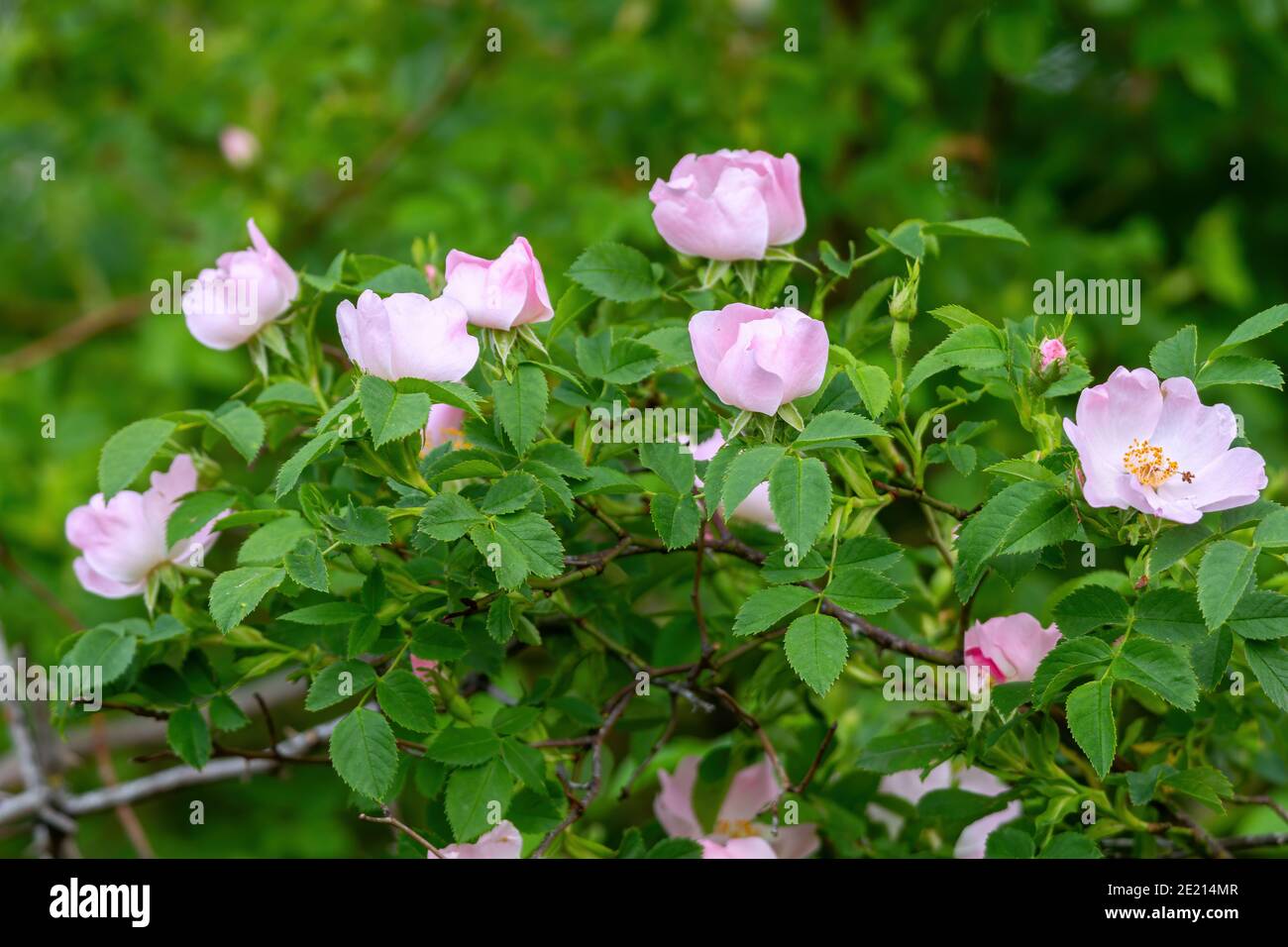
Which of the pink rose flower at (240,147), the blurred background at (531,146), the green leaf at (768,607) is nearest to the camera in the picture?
the green leaf at (768,607)

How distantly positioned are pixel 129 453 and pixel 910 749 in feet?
2.37

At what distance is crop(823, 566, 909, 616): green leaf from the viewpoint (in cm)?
102

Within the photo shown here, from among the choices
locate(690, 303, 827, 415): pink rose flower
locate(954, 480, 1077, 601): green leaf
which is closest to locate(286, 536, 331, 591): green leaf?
locate(690, 303, 827, 415): pink rose flower

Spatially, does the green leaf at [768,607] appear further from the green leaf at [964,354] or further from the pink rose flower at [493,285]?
the pink rose flower at [493,285]

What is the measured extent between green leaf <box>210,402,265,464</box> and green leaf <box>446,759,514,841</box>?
32 centimetres

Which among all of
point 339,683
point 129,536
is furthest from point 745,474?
point 129,536

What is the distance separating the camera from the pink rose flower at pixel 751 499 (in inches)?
46.8

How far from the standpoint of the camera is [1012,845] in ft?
3.58

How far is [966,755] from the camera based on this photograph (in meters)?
1.12

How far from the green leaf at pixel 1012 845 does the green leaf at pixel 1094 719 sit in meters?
0.16

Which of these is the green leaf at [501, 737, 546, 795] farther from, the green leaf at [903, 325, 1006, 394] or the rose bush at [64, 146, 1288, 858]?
the green leaf at [903, 325, 1006, 394]

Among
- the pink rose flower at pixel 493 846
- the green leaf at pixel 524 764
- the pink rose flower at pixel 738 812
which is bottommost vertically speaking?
the pink rose flower at pixel 738 812

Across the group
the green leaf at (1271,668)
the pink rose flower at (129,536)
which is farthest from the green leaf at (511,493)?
the green leaf at (1271,668)

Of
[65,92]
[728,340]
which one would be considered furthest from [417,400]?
[65,92]
